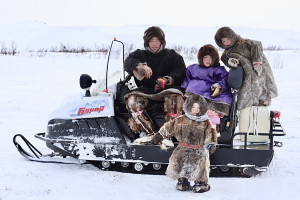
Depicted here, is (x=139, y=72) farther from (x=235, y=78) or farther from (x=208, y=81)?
(x=235, y=78)

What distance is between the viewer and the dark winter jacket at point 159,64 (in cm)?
462

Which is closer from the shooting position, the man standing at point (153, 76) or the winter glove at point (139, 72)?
the man standing at point (153, 76)

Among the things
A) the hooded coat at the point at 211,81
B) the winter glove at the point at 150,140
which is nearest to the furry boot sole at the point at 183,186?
the winter glove at the point at 150,140

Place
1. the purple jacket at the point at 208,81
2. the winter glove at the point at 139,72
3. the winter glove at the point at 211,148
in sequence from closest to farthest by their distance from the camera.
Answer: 1. the winter glove at the point at 211,148
2. the purple jacket at the point at 208,81
3. the winter glove at the point at 139,72

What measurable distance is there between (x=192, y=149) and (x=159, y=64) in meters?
1.25

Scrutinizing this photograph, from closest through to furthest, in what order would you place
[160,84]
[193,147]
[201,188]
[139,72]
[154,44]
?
[201,188], [193,147], [160,84], [139,72], [154,44]

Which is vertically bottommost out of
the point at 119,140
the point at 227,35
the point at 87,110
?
the point at 119,140

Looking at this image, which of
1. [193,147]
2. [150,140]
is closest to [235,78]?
[193,147]

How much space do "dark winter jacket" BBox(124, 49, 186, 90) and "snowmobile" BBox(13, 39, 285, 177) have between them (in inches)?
6.6

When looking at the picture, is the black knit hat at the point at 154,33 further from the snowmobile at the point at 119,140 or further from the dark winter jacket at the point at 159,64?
the snowmobile at the point at 119,140

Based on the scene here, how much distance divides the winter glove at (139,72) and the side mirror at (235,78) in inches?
36.8

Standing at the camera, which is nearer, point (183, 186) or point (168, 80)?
point (183, 186)

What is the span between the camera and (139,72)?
453 cm

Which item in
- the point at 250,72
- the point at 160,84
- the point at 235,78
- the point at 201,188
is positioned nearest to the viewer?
the point at 201,188
